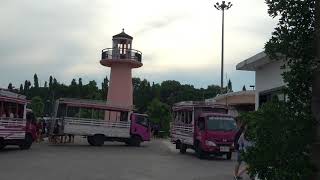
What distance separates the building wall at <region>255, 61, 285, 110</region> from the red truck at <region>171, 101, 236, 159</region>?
9.93m

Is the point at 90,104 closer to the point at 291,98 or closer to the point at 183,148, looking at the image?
the point at 183,148

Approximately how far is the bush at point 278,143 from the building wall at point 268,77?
7.58 meters

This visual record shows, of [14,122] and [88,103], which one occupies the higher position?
[88,103]

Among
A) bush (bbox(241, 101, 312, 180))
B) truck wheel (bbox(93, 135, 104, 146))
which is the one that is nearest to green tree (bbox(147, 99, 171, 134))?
truck wheel (bbox(93, 135, 104, 146))

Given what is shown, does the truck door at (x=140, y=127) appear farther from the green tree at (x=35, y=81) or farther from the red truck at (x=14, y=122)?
the green tree at (x=35, y=81)

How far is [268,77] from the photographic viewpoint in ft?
47.0

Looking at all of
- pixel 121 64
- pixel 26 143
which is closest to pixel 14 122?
pixel 26 143

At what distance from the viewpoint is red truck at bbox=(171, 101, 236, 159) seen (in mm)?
25844

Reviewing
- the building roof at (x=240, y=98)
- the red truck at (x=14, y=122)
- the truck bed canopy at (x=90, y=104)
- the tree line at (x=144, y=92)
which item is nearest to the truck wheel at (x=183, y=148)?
the red truck at (x=14, y=122)

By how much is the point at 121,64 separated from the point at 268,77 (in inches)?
1361

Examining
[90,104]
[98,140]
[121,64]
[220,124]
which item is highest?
[121,64]

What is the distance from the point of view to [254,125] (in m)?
5.70

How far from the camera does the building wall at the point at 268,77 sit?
13461mm

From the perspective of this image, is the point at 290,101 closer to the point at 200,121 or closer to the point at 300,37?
the point at 300,37
